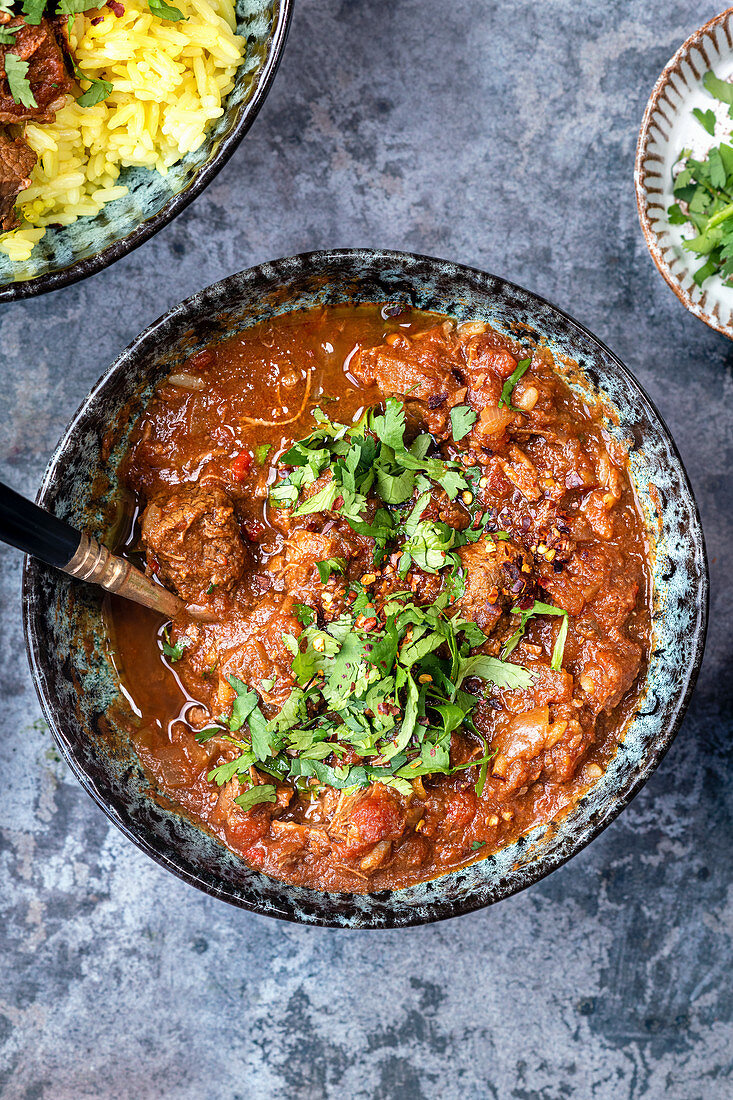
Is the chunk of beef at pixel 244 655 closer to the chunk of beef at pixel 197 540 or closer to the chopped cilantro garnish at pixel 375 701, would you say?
the chopped cilantro garnish at pixel 375 701

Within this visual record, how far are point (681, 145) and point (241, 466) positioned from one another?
228cm

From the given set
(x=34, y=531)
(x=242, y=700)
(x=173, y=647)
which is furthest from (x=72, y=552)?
(x=242, y=700)

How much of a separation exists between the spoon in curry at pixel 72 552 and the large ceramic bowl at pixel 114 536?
261mm

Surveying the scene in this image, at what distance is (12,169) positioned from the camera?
2787 millimetres

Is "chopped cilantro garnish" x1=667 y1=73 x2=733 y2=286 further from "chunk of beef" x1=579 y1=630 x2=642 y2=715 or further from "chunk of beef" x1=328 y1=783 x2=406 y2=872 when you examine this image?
"chunk of beef" x1=328 y1=783 x2=406 y2=872

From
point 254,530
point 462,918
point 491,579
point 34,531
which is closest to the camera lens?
point 34,531

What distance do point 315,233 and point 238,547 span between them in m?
1.41

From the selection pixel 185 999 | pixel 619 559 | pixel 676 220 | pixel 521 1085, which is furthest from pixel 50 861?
pixel 676 220

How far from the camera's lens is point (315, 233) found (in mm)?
3422

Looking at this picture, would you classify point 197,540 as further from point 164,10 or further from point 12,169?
point 164,10

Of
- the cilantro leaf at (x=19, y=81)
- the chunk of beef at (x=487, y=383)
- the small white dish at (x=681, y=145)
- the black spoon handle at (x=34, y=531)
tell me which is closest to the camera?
the black spoon handle at (x=34, y=531)

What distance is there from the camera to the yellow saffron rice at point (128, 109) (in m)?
2.91

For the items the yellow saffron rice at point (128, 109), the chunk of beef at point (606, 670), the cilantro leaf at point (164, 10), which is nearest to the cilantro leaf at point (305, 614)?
the chunk of beef at point (606, 670)

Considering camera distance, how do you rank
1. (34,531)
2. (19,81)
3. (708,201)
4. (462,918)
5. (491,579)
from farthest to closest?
1. (462,918)
2. (708,201)
3. (491,579)
4. (19,81)
5. (34,531)
